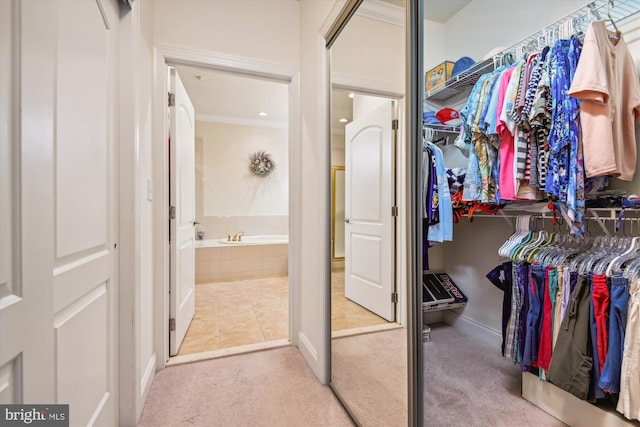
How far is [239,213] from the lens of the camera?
5086mm

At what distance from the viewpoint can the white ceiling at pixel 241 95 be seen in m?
2.12

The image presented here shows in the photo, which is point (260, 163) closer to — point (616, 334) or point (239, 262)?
point (239, 262)

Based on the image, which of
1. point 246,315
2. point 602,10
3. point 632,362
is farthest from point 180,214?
point 602,10

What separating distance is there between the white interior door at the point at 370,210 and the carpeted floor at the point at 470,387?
26.0 inches

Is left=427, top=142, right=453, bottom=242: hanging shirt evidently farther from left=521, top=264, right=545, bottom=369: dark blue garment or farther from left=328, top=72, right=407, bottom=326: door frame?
left=521, top=264, right=545, bottom=369: dark blue garment

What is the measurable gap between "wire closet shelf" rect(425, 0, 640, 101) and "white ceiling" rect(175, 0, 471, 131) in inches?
23.8

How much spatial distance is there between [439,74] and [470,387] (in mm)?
2048

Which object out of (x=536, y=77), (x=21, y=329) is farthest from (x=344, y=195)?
(x=21, y=329)

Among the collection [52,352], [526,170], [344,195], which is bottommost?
[52,352]

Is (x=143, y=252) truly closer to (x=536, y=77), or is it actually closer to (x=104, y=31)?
(x=104, y=31)

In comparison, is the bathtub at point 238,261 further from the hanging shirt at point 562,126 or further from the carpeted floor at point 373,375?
the hanging shirt at point 562,126

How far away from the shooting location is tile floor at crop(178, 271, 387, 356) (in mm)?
1631

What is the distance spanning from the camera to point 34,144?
2.06ft

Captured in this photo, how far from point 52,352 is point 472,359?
2.13m
